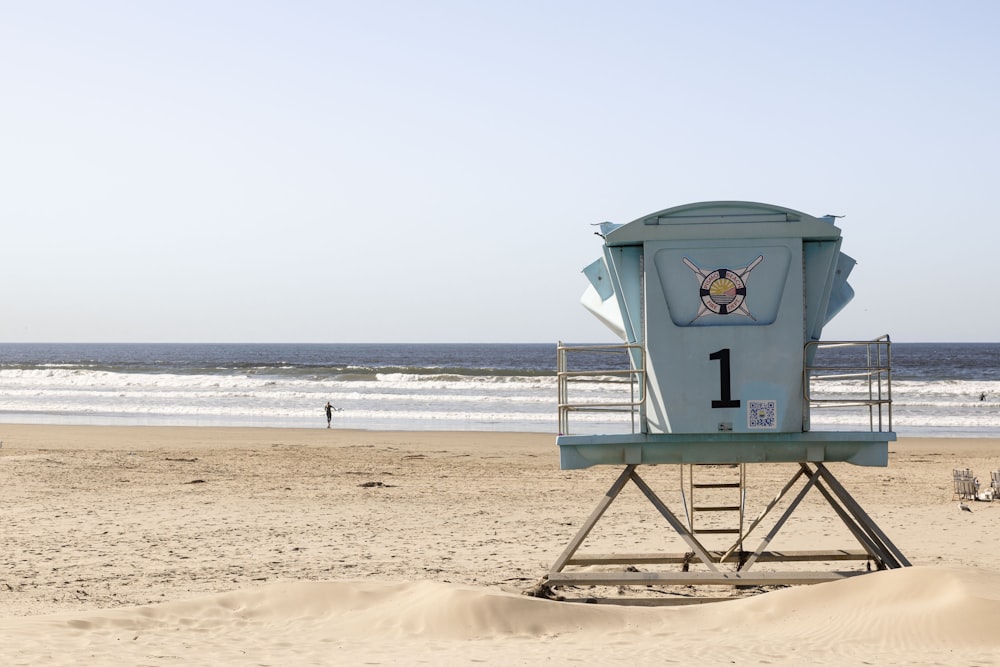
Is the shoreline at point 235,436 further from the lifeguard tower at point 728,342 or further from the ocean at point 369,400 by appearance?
the lifeguard tower at point 728,342

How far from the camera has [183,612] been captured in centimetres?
920

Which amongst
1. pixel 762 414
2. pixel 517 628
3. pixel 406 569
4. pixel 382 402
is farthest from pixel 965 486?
pixel 382 402

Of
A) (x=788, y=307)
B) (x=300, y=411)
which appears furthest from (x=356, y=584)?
(x=300, y=411)

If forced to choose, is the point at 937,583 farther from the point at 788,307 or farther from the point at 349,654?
the point at 349,654

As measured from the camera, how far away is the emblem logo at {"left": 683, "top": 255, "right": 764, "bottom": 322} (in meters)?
9.57

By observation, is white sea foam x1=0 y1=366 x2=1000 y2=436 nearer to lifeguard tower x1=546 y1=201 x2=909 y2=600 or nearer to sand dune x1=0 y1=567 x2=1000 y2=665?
lifeguard tower x1=546 y1=201 x2=909 y2=600

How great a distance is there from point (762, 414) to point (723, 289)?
4.29ft

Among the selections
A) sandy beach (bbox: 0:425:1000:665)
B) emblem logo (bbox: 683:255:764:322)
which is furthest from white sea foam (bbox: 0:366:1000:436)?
emblem logo (bbox: 683:255:764:322)

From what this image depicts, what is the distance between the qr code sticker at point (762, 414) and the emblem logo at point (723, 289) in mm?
849

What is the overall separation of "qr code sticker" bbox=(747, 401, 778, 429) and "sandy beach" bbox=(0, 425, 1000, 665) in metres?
1.64

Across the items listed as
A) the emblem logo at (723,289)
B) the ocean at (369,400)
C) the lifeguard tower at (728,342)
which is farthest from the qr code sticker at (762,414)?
the ocean at (369,400)

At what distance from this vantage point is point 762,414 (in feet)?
31.5

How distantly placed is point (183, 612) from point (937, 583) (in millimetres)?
7151

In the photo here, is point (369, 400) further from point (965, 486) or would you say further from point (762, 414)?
point (762, 414)
